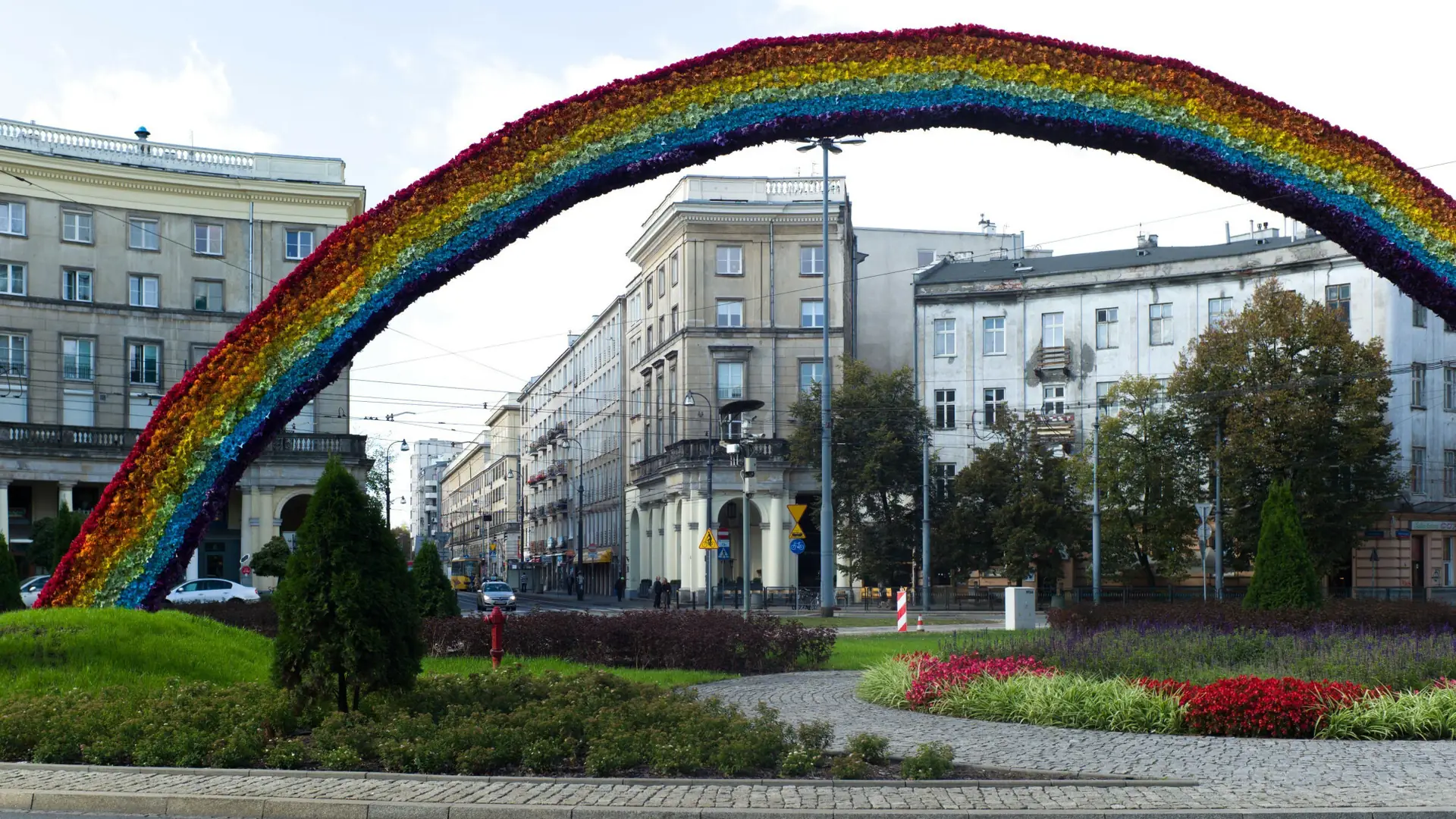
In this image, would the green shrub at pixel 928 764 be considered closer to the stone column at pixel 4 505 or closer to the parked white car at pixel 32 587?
the parked white car at pixel 32 587

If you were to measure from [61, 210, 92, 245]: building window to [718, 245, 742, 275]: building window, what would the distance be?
26.1 m

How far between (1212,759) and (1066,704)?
2.77 m

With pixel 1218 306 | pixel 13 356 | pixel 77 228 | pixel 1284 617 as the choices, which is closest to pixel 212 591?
pixel 13 356

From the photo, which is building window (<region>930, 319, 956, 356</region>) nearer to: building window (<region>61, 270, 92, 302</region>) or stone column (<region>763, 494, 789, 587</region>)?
stone column (<region>763, 494, 789, 587</region>)

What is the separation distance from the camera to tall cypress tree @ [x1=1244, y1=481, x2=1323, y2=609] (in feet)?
78.6

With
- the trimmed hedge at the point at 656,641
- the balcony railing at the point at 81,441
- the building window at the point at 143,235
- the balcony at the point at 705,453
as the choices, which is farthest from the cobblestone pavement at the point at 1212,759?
the building window at the point at 143,235

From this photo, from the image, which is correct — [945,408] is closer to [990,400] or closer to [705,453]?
[990,400]

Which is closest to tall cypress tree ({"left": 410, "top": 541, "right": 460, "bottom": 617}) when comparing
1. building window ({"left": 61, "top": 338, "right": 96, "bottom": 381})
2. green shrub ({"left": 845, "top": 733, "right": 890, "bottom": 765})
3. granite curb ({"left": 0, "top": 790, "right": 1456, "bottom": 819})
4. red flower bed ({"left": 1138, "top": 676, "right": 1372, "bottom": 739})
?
red flower bed ({"left": 1138, "top": 676, "right": 1372, "bottom": 739})

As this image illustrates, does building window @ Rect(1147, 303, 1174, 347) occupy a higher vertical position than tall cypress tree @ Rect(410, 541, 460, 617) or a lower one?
higher

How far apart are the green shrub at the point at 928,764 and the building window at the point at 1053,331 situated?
52950 mm

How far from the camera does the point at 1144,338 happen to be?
61.3m

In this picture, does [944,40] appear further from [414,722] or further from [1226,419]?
[1226,419]

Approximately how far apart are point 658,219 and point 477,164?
52773mm

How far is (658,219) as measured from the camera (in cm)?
7056
